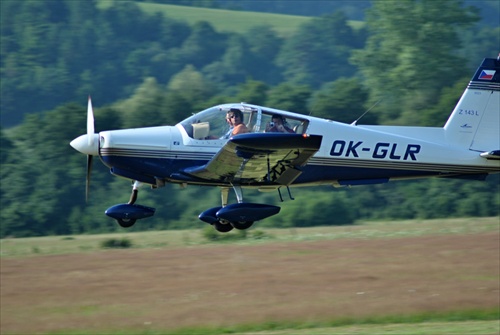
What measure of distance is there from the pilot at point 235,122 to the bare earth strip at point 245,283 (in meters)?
4.78

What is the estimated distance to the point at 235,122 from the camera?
1212 cm

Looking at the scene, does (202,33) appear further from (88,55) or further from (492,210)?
(492,210)

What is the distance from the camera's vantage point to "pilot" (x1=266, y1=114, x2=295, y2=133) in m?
12.0

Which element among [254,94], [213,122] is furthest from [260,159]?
[254,94]

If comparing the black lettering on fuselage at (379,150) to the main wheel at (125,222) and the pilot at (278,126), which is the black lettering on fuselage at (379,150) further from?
the main wheel at (125,222)

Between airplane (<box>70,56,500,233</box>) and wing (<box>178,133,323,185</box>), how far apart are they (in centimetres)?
1

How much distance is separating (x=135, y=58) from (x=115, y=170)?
64.0 m

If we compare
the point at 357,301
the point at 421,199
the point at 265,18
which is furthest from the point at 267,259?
the point at 265,18

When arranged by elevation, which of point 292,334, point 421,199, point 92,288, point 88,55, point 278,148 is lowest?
point 88,55

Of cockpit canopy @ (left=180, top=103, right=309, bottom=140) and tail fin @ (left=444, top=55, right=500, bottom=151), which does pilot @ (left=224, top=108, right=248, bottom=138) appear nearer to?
cockpit canopy @ (left=180, top=103, right=309, bottom=140)

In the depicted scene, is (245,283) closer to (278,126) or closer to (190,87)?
(278,126)

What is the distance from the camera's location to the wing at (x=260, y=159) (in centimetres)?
1113

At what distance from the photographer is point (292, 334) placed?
1503cm

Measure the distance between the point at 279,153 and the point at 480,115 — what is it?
3552 mm
